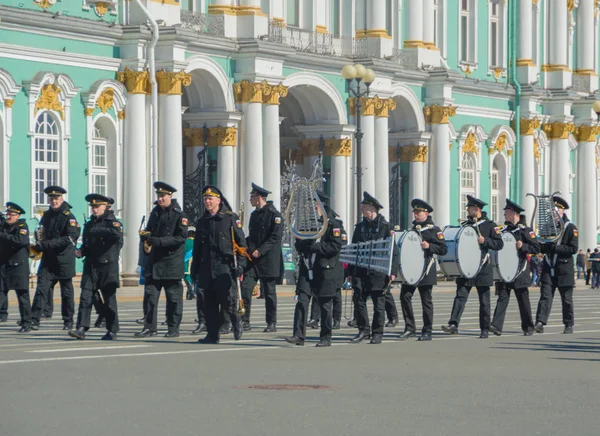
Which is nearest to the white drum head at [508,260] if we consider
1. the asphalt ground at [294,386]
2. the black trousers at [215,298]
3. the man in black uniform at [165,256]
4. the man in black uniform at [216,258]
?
the asphalt ground at [294,386]

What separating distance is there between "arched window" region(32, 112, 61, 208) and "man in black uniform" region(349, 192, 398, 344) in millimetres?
17749

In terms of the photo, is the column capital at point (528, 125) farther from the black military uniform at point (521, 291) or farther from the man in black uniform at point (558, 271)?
the black military uniform at point (521, 291)

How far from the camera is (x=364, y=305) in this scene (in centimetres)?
2081

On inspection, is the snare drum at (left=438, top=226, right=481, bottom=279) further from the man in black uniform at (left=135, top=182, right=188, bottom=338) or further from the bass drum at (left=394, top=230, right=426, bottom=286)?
the man in black uniform at (left=135, top=182, right=188, bottom=338)

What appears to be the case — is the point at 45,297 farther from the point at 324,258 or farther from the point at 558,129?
the point at 558,129

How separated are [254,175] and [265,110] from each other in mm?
1729

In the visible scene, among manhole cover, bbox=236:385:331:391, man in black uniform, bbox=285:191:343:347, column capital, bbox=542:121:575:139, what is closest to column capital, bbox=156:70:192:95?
man in black uniform, bbox=285:191:343:347

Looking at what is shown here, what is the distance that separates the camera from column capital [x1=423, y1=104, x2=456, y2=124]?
5284 cm

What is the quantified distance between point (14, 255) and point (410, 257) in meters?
5.42


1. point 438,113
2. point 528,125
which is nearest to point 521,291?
point 438,113

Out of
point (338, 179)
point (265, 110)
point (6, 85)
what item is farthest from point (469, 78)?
point (6, 85)

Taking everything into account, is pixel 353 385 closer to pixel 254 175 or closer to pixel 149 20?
pixel 149 20

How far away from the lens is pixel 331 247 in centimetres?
1991

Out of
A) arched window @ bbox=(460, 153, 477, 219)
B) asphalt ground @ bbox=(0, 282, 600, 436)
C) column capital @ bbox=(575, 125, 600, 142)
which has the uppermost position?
column capital @ bbox=(575, 125, 600, 142)
